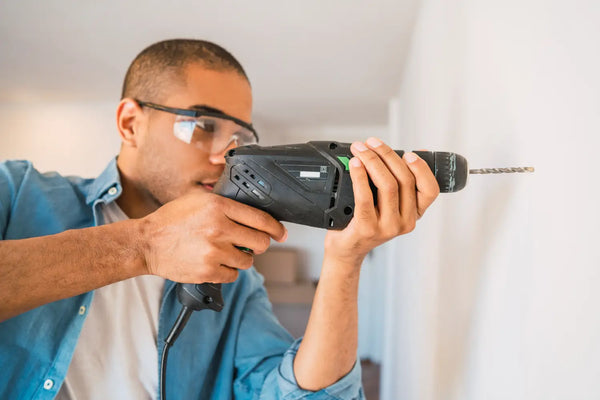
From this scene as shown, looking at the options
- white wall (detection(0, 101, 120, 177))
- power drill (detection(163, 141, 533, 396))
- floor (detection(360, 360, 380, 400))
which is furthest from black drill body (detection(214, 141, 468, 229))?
white wall (detection(0, 101, 120, 177))

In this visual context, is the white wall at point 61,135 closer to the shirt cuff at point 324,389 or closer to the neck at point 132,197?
the neck at point 132,197

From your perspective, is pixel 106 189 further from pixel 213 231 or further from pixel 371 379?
pixel 371 379

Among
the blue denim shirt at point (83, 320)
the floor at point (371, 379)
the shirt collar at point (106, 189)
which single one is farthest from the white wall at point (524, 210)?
the floor at point (371, 379)

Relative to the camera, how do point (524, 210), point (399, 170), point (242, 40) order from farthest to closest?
1. point (242, 40)
2. point (399, 170)
3. point (524, 210)

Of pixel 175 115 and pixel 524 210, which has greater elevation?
pixel 175 115

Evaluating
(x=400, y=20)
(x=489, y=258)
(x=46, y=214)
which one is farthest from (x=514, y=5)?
(x=400, y=20)

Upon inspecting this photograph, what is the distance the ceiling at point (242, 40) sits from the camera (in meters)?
2.03

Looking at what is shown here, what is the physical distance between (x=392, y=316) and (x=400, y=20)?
2.01 m

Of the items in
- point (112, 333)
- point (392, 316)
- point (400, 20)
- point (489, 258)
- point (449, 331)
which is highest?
point (400, 20)

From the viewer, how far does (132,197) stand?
116 centimetres

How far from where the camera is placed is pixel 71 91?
3830mm

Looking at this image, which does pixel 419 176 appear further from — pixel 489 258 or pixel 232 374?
pixel 232 374

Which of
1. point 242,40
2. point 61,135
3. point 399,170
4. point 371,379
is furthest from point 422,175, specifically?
point 61,135

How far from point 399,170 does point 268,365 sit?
0.75m
